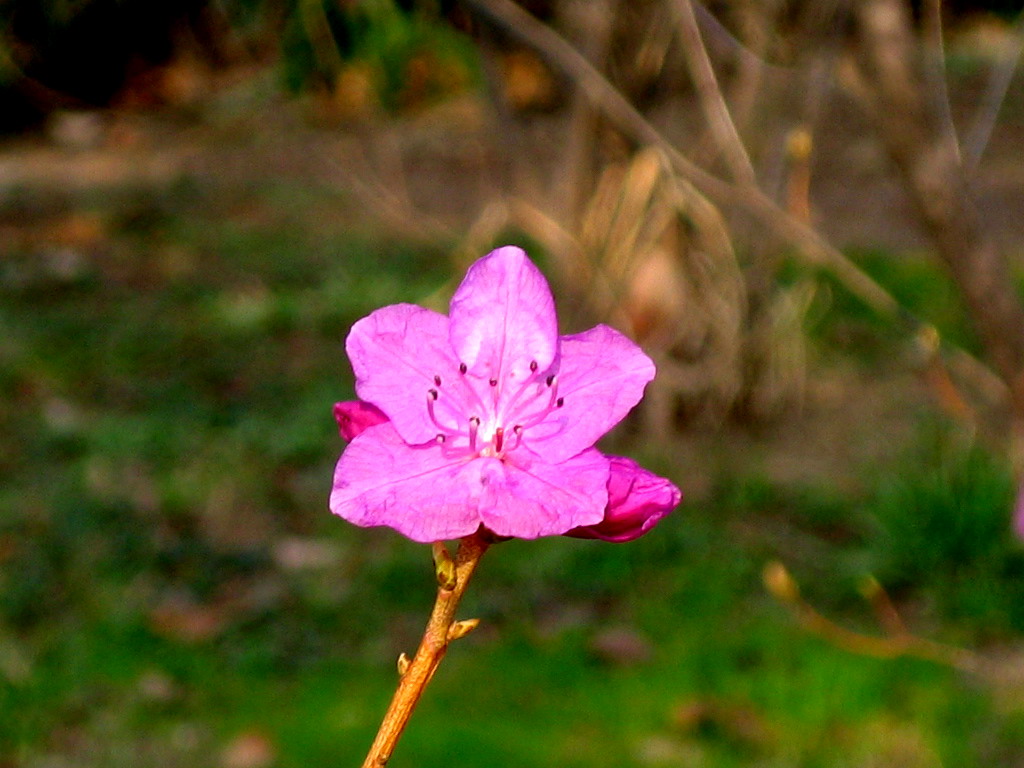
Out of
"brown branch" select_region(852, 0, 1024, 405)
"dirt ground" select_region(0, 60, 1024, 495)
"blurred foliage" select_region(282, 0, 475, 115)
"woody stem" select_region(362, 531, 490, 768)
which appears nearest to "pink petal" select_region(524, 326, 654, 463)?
"woody stem" select_region(362, 531, 490, 768)

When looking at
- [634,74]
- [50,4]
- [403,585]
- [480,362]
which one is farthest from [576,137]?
[480,362]

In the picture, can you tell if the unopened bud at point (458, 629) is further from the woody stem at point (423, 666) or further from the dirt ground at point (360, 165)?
the dirt ground at point (360, 165)

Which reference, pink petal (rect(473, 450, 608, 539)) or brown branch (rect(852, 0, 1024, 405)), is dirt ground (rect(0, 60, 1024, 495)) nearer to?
brown branch (rect(852, 0, 1024, 405))

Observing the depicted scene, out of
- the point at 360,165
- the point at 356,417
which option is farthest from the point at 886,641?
the point at 360,165

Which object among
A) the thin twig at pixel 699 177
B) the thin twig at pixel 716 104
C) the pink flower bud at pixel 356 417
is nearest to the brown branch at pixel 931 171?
the thin twig at pixel 699 177

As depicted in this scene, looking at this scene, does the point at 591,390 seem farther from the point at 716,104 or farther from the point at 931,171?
the point at 931,171

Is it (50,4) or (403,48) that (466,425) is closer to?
(50,4)
